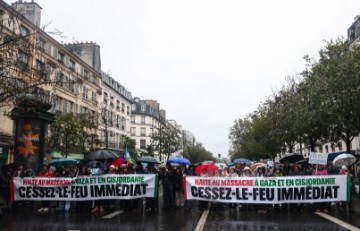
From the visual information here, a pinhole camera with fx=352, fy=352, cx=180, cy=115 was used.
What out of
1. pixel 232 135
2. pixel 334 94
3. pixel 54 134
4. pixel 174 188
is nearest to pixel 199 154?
pixel 232 135

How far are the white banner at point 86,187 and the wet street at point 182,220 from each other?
1.99ft

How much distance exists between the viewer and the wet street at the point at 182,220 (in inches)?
402

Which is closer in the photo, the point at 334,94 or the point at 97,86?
the point at 334,94

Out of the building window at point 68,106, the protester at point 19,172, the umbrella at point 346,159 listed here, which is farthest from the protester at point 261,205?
the building window at point 68,106

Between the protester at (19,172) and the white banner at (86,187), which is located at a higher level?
the protester at (19,172)

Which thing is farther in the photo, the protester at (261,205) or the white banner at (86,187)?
the white banner at (86,187)

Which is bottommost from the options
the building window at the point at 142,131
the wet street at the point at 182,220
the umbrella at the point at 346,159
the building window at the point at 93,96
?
the wet street at the point at 182,220

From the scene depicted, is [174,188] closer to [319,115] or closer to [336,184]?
[336,184]

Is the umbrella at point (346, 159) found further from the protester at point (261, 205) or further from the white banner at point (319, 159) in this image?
the protester at point (261, 205)

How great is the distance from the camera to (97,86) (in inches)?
2130

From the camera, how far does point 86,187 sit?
13594 mm

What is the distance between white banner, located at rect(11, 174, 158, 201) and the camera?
13531 millimetres

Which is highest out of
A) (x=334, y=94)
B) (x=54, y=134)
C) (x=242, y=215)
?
(x=334, y=94)

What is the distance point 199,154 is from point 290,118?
76804mm
